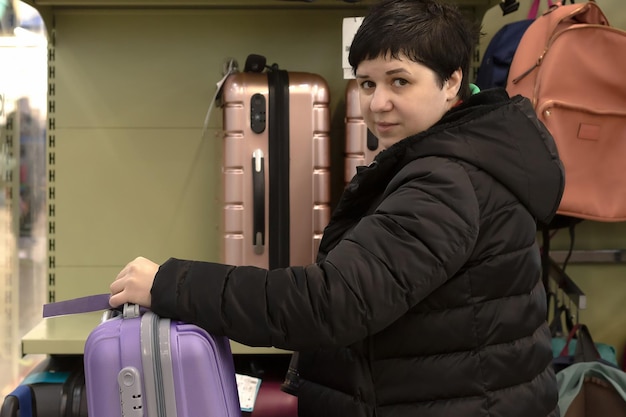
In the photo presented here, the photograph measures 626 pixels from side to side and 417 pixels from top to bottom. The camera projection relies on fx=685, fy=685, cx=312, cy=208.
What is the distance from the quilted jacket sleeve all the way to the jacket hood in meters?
0.05

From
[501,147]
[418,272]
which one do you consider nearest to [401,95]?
[501,147]

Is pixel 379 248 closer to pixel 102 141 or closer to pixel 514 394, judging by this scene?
pixel 514 394

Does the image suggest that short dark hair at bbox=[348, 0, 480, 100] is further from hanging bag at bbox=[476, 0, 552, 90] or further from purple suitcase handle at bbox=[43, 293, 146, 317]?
hanging bag at bbox=[476, 0, 552, 90]

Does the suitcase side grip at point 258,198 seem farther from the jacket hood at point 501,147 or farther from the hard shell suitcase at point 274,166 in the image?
the jacket hood at point 501,147

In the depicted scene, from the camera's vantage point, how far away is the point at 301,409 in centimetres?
102

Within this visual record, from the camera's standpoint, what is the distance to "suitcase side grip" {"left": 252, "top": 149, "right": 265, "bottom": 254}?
65.1 inches

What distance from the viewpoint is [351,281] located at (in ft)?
2.61

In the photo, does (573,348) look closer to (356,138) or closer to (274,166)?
(356,138)

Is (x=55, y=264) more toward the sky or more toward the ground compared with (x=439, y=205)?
more toward the ground

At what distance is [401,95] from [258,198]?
77cm

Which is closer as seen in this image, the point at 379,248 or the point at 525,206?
the point at 379,248

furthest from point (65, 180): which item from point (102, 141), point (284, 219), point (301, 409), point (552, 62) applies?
point (552, 62)

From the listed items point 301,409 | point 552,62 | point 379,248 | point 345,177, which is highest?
point 552,62

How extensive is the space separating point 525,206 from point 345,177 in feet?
2.93
